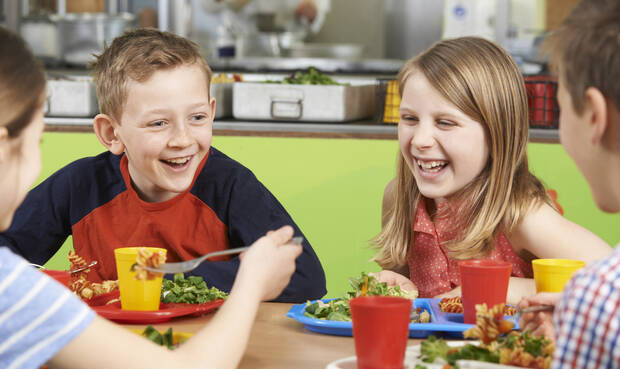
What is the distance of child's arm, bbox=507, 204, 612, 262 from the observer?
1.42m

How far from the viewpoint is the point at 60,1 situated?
3.96 metres

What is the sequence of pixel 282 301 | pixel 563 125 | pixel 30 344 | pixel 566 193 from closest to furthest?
pixel 30 344 < pixel 563 125 < pixel 282 301 < pixel 566 193

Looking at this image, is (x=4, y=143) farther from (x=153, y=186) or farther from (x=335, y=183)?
(x=335, y=183)

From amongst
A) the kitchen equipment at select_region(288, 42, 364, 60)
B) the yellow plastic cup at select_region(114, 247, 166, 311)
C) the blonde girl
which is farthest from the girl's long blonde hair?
the kitchen equipment at select_region(288, 42, 364, 60)

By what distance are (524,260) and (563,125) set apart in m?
0.72

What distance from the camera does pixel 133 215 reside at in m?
1.56

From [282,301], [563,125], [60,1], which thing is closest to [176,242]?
[282,301]

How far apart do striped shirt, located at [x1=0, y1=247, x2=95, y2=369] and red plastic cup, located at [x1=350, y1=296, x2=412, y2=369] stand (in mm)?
292

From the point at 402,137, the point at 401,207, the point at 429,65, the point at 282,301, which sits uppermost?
the point at 429,65

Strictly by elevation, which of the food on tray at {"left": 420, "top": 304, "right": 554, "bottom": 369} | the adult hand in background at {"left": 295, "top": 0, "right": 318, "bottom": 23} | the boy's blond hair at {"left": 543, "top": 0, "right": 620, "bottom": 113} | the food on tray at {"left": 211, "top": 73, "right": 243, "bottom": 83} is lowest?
the food on tray at {"left": 420, "top": 304, "right": 554, "bottom": 369}

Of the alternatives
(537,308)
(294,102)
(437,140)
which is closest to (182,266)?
(537,308)

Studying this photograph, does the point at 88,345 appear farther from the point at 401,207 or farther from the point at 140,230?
the point at 401,207

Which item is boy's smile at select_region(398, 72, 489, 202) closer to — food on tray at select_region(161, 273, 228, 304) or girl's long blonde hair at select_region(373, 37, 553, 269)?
girl's long blonde hair at select_region(373, 37, 553, 269)

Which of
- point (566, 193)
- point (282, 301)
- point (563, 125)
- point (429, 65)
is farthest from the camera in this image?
point (566, 193)
